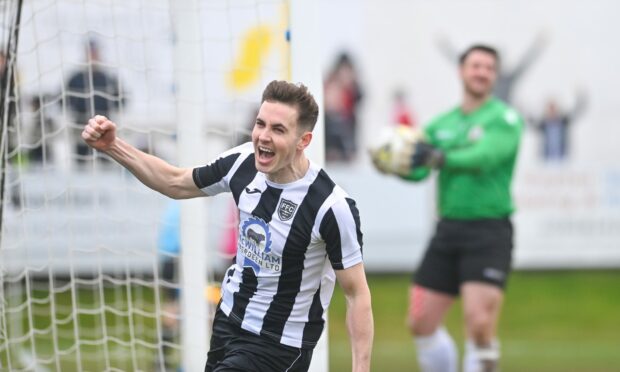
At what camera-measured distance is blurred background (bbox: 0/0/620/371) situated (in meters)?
7.33

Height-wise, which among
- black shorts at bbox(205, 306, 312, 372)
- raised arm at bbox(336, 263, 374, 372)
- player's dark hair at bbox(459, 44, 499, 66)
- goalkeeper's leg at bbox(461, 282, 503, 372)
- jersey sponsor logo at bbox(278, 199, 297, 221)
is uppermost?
player's dark hair at bbox(459, 44, 499, 66)

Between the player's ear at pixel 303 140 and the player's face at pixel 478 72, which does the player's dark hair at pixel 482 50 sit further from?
the player's ear at pixel 303 140

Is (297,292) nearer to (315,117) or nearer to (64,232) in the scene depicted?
(315,117)

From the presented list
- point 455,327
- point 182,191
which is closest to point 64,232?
point 455,327

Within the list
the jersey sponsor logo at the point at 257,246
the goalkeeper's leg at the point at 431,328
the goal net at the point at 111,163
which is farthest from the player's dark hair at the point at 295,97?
the goalkeeper's leg at the point at 431,328

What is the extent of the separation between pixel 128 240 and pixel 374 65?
692 cm

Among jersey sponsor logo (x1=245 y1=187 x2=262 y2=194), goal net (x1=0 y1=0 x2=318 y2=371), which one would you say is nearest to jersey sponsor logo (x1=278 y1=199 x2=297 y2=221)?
jersey sponsor logo (x1=245 y1=187 x2=262 y2=194)

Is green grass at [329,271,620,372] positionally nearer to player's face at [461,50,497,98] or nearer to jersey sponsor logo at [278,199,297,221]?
player's face at [461,50,497,98]

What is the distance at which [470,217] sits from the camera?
7723 millimetres

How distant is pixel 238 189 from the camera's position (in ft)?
16.8

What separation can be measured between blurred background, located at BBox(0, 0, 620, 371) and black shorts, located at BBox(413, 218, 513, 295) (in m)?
0.99

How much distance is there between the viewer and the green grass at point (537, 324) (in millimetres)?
10328

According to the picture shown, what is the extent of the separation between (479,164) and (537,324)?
210 inches

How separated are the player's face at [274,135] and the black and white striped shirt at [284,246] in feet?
0.67
